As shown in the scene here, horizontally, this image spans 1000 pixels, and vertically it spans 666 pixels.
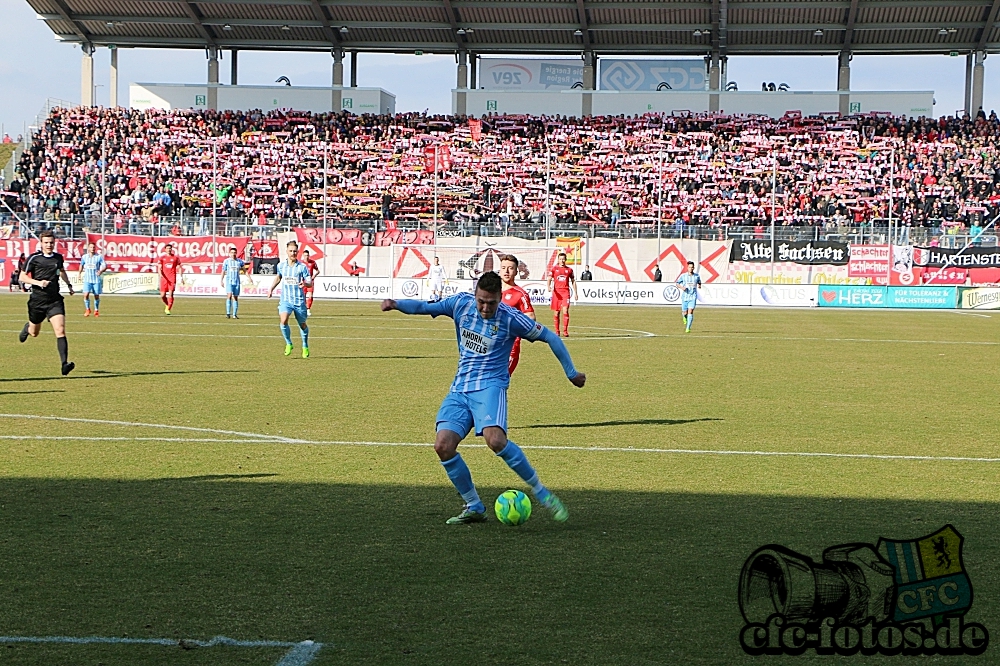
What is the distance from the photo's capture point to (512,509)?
25.4ft

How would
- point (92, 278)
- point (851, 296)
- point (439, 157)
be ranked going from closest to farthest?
point (92, 278) → point (851, 296) → point (439, 157)

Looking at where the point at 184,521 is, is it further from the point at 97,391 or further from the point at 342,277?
→ the point at 342,277

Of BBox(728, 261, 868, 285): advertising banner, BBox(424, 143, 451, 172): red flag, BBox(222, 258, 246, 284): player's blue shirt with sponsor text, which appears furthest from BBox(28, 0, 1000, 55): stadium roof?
BBox(222, 258, 246, 284): player's blue shirt with sponsor text

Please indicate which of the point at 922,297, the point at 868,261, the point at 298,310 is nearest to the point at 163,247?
the point at 868,261

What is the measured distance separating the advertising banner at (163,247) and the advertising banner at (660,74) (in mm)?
25224

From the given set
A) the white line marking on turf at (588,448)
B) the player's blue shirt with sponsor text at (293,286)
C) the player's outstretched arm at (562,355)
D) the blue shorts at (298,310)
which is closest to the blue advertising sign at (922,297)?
the player's blue shirt with sponsor text at (293,286)

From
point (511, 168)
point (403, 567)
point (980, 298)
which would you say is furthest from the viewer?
point (511, 168)

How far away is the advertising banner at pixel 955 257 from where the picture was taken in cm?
4622

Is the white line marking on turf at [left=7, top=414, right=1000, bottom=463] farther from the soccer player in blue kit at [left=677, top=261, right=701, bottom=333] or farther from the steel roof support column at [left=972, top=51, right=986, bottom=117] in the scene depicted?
the steel roof support column at [left=972, top=51, right=986, bottom=117]

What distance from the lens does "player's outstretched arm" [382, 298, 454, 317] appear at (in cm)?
806

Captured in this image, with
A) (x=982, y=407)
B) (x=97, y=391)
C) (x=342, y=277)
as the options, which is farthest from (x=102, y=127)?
(x=982, y=407)

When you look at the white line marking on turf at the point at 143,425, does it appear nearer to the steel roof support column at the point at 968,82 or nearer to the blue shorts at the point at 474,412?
the blue shorts at the point at 474,412

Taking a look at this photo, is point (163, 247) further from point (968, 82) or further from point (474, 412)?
point (474, 412)

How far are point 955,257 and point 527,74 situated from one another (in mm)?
→ 26572
